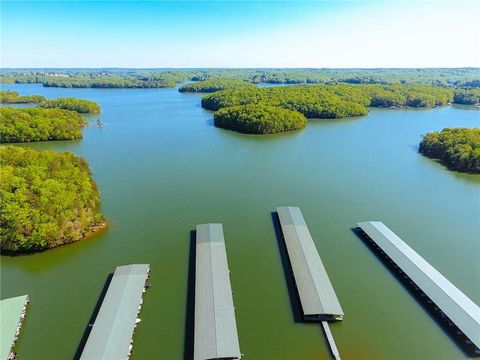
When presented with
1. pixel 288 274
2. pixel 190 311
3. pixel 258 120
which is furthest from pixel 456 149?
pixel 190 311

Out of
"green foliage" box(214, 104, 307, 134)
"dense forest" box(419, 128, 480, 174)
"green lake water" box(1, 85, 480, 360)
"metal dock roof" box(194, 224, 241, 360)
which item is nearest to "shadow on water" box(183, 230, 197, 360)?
"green lake water" box(1, 85, 480, 360)

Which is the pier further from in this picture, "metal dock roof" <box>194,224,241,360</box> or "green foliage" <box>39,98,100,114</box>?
"green foliage" <box>39,98,100,114</box>

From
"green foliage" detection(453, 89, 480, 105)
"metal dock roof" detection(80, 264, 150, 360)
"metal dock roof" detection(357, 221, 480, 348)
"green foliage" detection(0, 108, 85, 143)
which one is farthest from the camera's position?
"green foliage" detection(453, 89, 480, 105)

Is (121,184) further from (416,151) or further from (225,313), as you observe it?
(416,151)

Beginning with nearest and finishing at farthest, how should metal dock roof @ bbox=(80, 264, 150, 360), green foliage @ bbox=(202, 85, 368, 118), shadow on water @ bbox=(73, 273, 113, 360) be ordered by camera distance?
metal dock roof @ bbox=(80, 264, 150, 360) → shadow on water @ bbox=(73, 273, 113, 360) → green foliage @ bbox=(202, 85, 368, 118)

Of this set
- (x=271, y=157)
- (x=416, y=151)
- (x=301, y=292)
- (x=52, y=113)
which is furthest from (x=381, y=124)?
(x=52, y=113)
